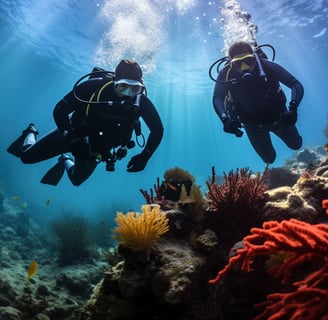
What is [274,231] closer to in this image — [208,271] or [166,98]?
[208,271]

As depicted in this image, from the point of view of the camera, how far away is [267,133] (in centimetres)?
877

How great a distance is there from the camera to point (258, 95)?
7324 millimetres

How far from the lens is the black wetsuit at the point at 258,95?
23.9 feet

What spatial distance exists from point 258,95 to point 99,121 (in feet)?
12.9

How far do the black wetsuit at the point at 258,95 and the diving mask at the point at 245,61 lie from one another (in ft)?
0.57

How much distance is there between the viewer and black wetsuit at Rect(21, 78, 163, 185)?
21.4 ft

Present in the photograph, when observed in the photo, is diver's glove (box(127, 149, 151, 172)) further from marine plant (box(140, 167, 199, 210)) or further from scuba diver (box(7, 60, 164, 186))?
A: marine plant (box(140, 167, 199, 210))

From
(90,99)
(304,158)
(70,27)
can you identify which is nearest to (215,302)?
(90,99)

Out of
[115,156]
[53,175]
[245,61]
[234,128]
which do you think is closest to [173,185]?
[115,156]

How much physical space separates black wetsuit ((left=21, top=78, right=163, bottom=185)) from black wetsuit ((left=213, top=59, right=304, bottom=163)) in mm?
2075

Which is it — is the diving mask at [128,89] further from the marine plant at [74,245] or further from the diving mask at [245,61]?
the marine plant at [74,245]

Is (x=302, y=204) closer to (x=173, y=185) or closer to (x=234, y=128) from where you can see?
(x=173, y=185)

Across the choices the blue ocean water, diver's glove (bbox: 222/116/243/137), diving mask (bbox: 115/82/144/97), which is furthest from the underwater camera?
the blue ocean water

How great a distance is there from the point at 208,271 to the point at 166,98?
1945 inches
